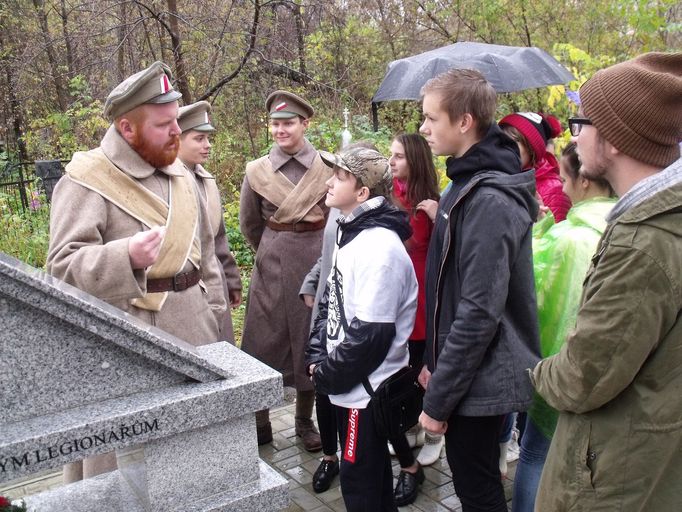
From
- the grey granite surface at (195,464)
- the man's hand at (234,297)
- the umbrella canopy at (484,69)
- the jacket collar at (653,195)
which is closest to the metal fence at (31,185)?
the man's hand at (234,297)

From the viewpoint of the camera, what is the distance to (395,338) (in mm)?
2859

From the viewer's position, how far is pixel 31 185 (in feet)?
35.3

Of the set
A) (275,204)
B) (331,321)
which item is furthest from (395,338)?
(275,204)

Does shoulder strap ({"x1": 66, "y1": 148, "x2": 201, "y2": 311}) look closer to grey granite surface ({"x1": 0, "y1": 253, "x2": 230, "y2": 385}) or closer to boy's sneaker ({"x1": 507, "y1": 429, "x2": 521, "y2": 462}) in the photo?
grey granite surface ({"x1": 0, "y1": 253, "x2": 230, "y2": 385})

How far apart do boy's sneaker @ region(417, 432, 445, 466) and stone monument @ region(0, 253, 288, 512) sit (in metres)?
1.98

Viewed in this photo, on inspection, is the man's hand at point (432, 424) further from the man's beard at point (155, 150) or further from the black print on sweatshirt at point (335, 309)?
the man's beard at point (155, 150)

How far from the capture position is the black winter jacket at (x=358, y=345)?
2666 mm

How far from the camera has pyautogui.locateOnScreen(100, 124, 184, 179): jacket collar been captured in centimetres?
298

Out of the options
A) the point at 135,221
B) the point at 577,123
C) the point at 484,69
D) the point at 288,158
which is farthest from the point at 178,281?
the point at 484,69

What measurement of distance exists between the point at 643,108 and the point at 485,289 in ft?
2.63

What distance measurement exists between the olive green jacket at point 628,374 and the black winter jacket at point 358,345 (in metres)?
0.84

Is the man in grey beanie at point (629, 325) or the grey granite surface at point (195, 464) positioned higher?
the man in grey beanie at point (629, 325)

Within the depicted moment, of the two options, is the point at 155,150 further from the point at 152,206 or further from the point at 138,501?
the point at 138,501

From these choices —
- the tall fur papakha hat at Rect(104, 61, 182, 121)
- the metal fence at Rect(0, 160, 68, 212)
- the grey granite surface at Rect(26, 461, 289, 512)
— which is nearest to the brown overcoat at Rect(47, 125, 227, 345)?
the tall fur papakha hat at Rect(104, 61, 182, 121)
